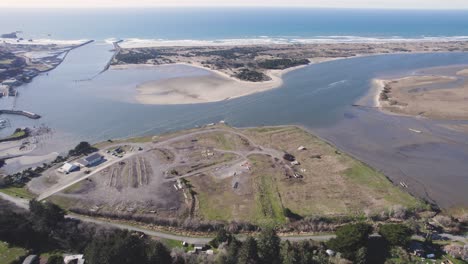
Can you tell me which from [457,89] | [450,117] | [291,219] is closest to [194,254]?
[291,219]

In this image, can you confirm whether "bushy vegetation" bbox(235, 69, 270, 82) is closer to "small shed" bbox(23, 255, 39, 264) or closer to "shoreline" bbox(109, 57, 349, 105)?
"shoreline" bbox(109, 57, 349, 105)

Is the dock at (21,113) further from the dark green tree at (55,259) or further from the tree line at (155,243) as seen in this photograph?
the dark green tree at (55,259)

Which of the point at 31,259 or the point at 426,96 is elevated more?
the point at 426,96

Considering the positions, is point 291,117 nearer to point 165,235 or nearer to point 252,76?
point 252,76

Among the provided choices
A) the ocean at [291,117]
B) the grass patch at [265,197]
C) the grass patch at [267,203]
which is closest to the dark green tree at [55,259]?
the grass patch at [265,197]

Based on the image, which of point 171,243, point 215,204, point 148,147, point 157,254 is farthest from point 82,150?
point 157,254

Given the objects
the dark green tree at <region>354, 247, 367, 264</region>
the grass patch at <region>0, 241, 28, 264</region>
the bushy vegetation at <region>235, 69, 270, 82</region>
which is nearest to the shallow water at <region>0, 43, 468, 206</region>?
the bushy vegetation at <region>235, 69, 270, 82</region>
